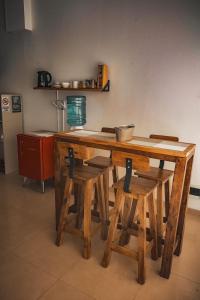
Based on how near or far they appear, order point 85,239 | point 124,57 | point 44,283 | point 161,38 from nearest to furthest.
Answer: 1. point 44,283
2. point 85,239
3. point 161,38
4. point 124,57

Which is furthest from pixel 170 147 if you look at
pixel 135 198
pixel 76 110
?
pixel 76 110

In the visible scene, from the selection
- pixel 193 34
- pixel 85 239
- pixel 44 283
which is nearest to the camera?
pixel 44 283

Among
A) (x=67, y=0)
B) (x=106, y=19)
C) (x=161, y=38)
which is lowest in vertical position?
(x=161, y=38)

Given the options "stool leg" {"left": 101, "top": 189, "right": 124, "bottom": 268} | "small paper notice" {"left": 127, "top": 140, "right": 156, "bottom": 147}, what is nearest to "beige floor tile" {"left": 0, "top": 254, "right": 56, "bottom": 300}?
"stool leg" {"left": 101, "top": 189, "right": 124, "bottom": 268}

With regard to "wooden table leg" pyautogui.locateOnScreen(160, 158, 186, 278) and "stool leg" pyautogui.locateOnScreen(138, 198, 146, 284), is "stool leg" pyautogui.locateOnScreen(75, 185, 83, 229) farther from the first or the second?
"wooden table leg" pyautogui.locateOnScreen(160, 158, 186, 278)

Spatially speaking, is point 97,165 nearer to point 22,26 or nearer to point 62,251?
point 62,251

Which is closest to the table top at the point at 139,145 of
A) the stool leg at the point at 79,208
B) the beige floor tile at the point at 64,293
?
→ the stool leg at the point at 79,208

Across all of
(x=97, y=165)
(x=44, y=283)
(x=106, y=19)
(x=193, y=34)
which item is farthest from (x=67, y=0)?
(x=44, y=283)

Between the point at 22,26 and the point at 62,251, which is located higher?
the point at 22,26

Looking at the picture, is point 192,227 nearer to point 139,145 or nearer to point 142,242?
point 142,242

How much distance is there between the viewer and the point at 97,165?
2.33m

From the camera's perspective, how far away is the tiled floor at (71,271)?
1.69 metres

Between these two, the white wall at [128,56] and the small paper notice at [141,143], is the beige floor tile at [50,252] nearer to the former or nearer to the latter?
the small paper notice at [141,143]

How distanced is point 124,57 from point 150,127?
0.93m
